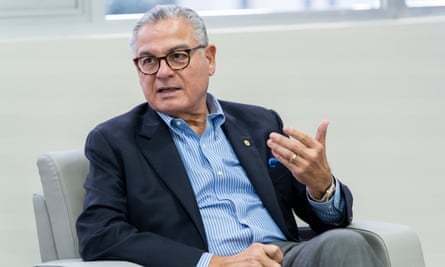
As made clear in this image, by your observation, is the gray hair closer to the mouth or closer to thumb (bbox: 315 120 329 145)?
the mouth

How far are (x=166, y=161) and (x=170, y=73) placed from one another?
30 centimetres

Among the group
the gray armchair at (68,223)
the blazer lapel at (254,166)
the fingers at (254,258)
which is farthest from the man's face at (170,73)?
the fingers at (254,258)

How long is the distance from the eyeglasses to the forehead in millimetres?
23

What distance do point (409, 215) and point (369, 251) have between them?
130 cm

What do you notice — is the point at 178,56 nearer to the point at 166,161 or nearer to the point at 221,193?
the point at 166,161

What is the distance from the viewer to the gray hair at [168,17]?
281cm

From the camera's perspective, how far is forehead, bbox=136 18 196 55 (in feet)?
9.14

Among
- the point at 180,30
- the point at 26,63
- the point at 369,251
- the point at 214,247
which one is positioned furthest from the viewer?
the point at 26,63

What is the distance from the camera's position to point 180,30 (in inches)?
111

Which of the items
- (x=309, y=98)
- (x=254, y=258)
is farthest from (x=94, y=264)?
(x=309, y=98)

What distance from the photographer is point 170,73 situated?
110 inches

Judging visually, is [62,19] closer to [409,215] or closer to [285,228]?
[285,228]

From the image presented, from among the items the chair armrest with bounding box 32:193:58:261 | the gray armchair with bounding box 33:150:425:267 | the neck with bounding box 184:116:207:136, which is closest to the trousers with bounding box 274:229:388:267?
the gray armchair with bounding box 33:150:425:267

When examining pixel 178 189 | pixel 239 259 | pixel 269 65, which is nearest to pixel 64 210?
pixel 178 189
